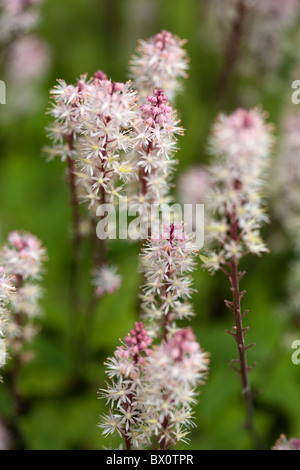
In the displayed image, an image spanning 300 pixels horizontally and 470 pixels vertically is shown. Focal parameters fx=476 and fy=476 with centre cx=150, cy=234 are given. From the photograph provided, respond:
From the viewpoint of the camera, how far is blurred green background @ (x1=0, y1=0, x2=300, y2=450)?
2.53 metres

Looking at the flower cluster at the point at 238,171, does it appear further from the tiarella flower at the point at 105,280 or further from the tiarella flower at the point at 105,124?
the tiarella flower at the point at 105,280

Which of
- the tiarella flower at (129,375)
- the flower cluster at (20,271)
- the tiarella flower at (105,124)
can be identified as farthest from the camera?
the flower cluster at (20,271)

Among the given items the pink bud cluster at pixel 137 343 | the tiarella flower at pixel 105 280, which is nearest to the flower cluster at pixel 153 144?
the tiarella flower at pixel 105 280

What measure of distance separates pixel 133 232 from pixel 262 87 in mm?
2372

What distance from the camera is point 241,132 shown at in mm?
1314

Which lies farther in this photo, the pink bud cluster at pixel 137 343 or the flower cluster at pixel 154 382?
the pink bud cluster at pixel 137 343

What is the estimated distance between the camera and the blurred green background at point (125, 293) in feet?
8.30

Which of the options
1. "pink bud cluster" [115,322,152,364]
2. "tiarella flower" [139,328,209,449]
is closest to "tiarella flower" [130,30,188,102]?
"pink bud cluster" [115,322,152,364]

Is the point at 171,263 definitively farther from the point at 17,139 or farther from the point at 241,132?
the point at 17,139

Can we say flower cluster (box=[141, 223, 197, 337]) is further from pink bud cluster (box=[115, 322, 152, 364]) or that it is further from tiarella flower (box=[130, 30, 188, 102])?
tiarella flower (box=[130, 30, 188, 102])

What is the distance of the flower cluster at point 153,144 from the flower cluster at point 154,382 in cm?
57

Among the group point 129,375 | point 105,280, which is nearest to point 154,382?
point 129,375
